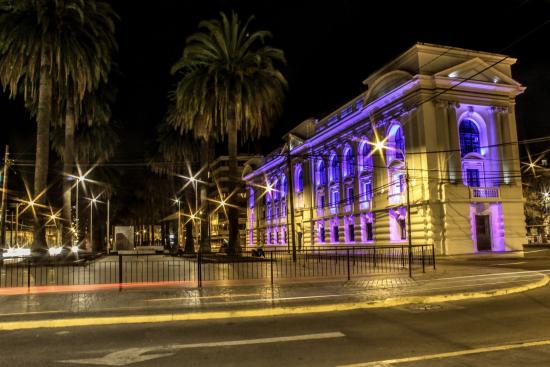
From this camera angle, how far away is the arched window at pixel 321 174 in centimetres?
5687

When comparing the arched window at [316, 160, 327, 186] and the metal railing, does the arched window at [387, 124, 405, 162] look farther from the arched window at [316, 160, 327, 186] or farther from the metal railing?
the arched window at [316, 160, 327, 186]

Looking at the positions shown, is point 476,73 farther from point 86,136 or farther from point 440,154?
point 86,136

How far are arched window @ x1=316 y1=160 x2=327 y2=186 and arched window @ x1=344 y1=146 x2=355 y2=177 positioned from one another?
5.92 meters

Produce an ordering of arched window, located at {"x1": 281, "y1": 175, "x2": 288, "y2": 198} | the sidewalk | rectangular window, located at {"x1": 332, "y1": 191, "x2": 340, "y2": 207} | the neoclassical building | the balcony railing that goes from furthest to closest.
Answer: arched window, located at {"x1": 281, "y1": 175, "x2": 288, "y2": 198}, rectangular window, located at {"x1": 332, "y1": 191, "x2": 340, "y2": 207}, the balcony railing, the neoclassical building, the sidewalk

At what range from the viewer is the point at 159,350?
26.3 feet

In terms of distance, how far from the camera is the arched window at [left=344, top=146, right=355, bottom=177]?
4937cm

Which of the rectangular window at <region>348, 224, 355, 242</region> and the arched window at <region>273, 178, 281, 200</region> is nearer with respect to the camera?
the rectangular window at <region>348, 224, 355, 242</region>

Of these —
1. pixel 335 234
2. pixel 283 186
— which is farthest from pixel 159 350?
pixel 283 186

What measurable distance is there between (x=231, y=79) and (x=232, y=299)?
21.3 meters

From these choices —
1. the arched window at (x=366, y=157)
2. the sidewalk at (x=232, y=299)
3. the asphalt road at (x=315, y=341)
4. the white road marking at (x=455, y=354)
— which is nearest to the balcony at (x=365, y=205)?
the arched window at (x=366, y=157)

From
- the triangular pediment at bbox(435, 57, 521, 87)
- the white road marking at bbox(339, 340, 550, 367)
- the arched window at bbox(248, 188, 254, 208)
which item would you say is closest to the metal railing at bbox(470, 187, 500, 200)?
Result: the triangular pediment at bbox(435, 57, 521, 87)

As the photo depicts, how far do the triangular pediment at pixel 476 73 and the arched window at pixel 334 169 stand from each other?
17.1m

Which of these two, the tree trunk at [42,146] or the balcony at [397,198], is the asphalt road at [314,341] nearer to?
the tree trunk at [42,146]

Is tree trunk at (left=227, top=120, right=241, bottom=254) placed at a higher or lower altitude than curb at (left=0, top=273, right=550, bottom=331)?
higher
